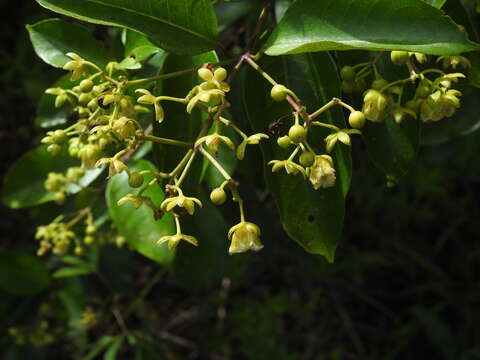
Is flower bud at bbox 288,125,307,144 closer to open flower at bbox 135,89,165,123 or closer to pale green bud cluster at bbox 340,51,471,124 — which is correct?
pale green bud cluster at bbox 340,51,471,124

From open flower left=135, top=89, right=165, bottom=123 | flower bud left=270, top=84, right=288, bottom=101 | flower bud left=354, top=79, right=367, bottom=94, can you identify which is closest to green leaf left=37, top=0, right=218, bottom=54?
open flower left=135, top=89, right=165, bottom=123

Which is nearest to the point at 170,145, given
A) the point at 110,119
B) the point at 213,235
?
the point at 110,119

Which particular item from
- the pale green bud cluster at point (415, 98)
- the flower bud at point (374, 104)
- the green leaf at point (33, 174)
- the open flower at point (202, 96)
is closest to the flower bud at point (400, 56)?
the pale green bud cluster at point (415, 98)

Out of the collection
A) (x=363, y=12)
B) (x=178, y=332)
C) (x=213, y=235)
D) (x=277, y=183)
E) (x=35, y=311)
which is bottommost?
(x=178, y=332)

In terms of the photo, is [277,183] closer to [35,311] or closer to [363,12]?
[363,12]

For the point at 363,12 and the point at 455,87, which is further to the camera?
the point at 455,87

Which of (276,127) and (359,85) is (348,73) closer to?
(359,85)
